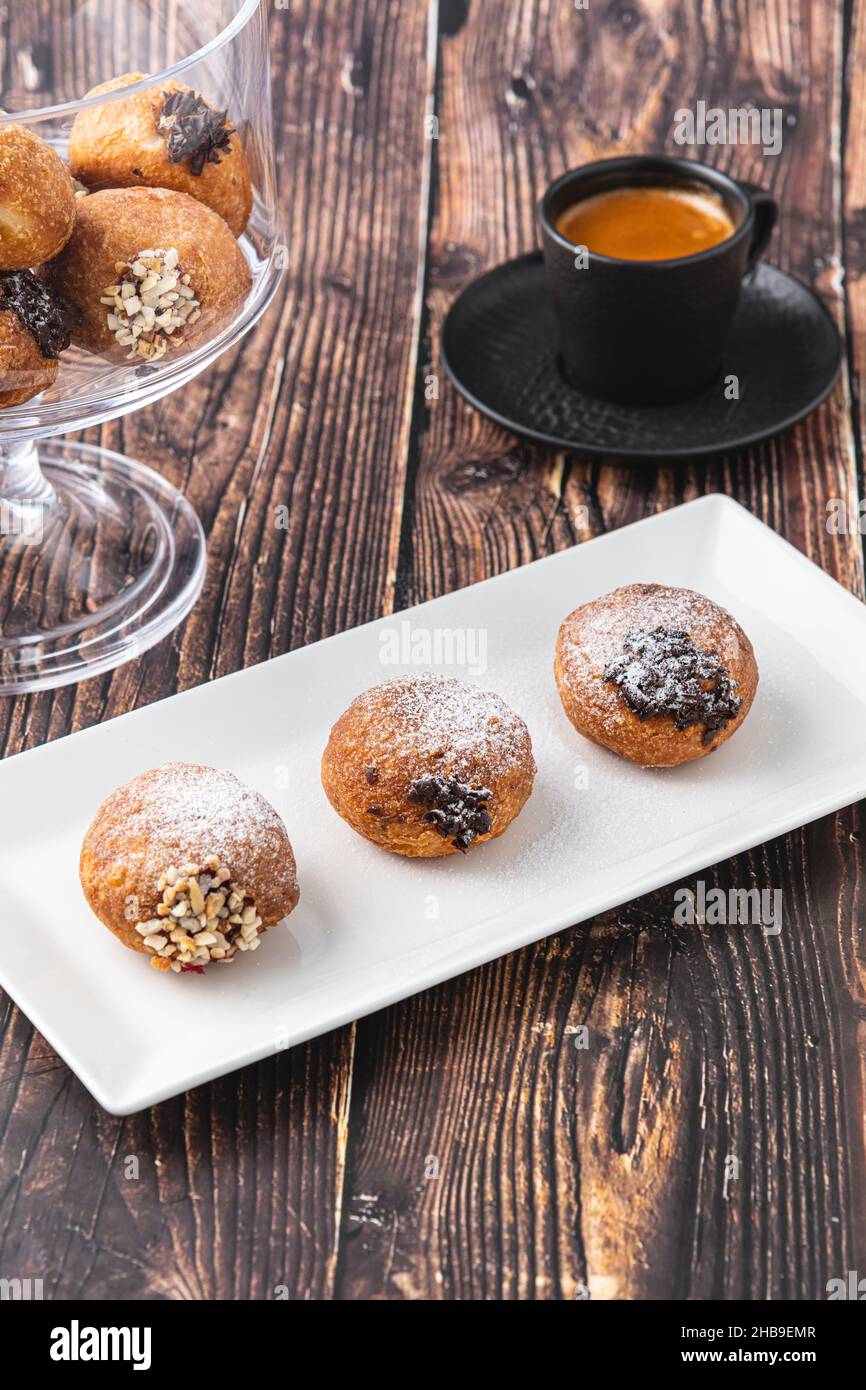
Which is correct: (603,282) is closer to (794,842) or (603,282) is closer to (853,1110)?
(794,842)

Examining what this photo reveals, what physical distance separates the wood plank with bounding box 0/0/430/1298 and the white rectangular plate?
0.07 m

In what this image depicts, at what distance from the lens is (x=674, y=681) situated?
4.58ft

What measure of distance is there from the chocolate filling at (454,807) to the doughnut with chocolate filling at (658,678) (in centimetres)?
17

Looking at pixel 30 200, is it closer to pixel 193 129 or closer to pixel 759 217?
pixel 193 129

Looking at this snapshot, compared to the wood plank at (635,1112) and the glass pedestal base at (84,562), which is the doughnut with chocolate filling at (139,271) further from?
the wood plank at (635,1112)

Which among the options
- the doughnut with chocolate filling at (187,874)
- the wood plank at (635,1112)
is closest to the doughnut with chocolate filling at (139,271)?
the doughnut with chocolate filling at (187,874)

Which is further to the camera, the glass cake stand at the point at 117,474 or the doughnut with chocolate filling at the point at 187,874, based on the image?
the glass cake stand at the point at 117,474

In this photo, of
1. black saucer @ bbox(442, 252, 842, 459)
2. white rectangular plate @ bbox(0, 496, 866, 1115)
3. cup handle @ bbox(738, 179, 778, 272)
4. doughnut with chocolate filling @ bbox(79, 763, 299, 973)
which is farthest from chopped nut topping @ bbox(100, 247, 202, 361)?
cup handle @ bbox(738, 179, 778, 272)

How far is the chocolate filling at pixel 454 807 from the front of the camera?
1.30 m

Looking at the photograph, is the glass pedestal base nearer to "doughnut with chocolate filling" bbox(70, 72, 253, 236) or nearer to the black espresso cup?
"doughnut with chocolate filling" bbox(70, 72, 253, 236)

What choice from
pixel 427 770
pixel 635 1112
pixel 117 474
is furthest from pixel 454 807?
pixel 117 474

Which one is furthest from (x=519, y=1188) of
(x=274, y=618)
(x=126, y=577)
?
(x=126, y=577)

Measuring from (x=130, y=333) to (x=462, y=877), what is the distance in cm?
59

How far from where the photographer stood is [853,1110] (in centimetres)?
122
